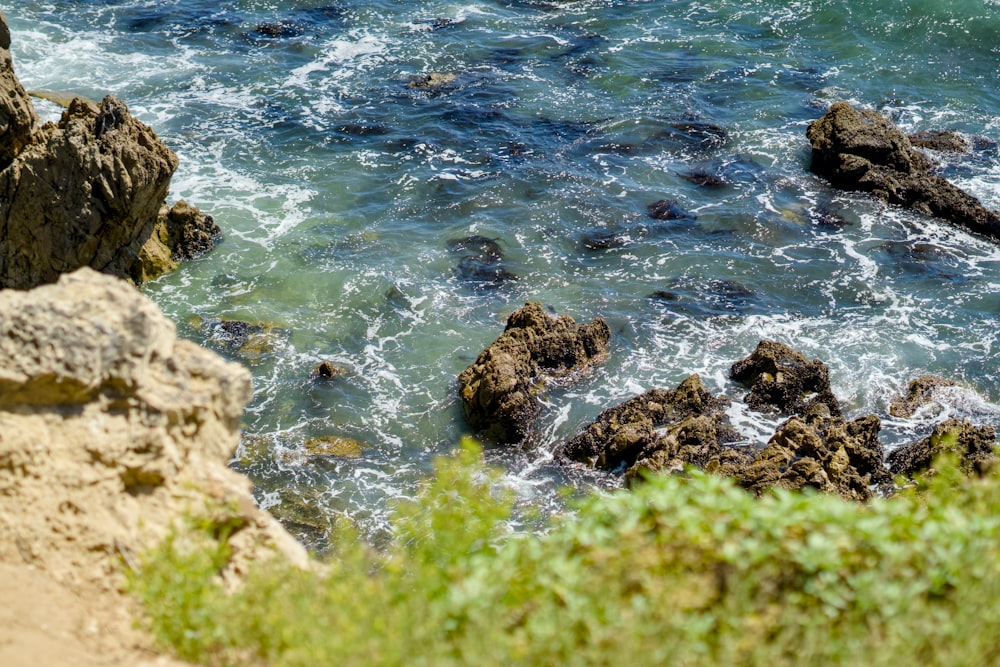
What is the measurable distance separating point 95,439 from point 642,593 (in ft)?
13.2

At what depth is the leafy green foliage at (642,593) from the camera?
5.51m

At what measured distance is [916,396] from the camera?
16.8 meters

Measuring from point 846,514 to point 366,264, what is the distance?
15.5m

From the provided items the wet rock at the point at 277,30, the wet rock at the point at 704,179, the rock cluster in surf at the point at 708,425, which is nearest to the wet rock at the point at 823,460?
the rock cluster in surf at the point at 708,425

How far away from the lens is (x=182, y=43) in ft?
104

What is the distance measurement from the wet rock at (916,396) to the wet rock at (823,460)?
1.35 meters

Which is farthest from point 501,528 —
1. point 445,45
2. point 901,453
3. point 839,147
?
point 445,45

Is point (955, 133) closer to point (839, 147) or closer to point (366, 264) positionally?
point (839, 147)

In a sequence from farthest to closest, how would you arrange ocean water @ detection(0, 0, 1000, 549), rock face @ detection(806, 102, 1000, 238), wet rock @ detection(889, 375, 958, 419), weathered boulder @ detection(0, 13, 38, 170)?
1. rock face @ detection(806, 102, 1000, 238)
2. ocean water @ detection(0, 0, 1000, 549)
3. wet rock @ detection(889, 375, 958, 419)
4. weathered boulder @ detection(0, 13, 38, 170)

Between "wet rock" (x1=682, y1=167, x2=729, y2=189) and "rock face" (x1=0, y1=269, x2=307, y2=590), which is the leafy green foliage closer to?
"rock face" (x1=0, y1=269, x2=307, y2=590)

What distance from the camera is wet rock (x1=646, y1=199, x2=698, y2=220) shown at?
22875 millimetres

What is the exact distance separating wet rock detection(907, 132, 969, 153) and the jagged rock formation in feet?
61.4

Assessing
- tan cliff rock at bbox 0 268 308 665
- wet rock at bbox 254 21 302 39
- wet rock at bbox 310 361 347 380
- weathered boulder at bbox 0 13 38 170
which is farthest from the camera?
wet rock at bbox 254 21 302 39

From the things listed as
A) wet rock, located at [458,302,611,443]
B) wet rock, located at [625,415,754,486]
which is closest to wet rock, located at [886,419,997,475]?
wet rock, located at [625,415,754,486]
